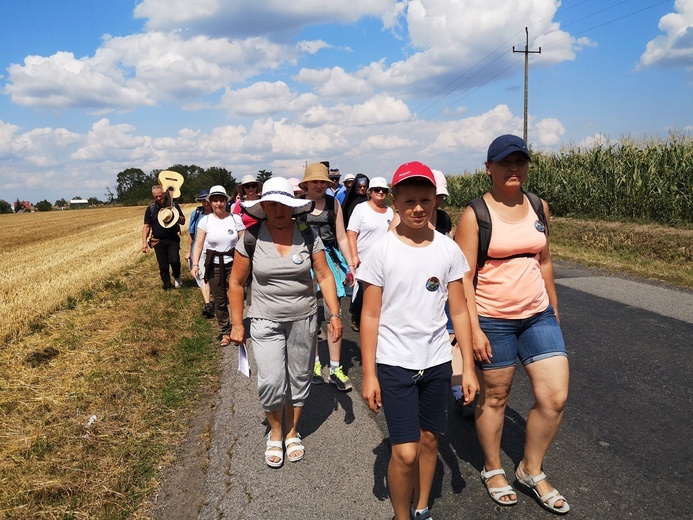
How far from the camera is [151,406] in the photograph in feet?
15.0

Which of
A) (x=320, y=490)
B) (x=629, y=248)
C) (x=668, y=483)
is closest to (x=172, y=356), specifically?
(x=320, y=490)

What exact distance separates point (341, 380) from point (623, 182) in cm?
1481

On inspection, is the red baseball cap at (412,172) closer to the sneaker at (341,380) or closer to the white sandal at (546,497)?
the white sandal at (546,497)

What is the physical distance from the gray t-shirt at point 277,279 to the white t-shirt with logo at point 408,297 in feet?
3.63

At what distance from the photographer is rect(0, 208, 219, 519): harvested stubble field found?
327 centimetres

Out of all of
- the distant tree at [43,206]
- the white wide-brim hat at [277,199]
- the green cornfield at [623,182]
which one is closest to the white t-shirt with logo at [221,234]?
the white wide-brim hat at [277,199]

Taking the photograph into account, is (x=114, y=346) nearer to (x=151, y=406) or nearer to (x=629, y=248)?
(x=151, y=406)

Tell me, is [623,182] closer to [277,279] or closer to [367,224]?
[367,224]

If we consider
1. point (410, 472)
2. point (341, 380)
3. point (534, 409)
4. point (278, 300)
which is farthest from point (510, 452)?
point (278, 300)

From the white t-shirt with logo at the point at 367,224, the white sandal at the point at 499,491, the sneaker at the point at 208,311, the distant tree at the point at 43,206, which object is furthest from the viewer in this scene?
the distant tree at the point at 43,206

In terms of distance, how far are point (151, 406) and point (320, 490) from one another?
2.10 m

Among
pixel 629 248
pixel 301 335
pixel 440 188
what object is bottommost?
pixel 629 248

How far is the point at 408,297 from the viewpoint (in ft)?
8.45

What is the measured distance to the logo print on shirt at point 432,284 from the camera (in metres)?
2.59
